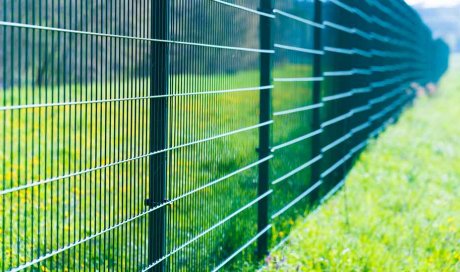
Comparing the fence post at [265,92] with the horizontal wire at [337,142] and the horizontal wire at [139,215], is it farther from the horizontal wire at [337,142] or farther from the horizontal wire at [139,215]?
the horizontal wire at [337,142]

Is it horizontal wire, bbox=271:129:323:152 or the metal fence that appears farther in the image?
horizontal wire, bbox=271:129:323:152

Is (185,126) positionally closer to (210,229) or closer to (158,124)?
(158,124)

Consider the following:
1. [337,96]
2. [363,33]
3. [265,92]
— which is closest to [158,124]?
[265,92]

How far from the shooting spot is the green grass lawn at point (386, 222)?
5562 millimetres

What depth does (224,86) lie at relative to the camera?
4344 millimetres

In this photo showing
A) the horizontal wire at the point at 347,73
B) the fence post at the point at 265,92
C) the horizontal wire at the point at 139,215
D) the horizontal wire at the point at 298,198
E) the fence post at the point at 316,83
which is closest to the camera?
the horizontal wire at the point at 139,215

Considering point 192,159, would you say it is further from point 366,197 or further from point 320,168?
point 366,197

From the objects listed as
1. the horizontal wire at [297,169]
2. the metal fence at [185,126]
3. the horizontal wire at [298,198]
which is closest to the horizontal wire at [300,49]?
the metal fence at [185,126]

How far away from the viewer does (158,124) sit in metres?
3.43

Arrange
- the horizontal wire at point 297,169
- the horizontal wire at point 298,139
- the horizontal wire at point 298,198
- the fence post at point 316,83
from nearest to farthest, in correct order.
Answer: the horizontal wire at point 298,139 → the horizontal wire at point 297,169 → the horizontal wire at point 298,198 → the fence post at point 316,83

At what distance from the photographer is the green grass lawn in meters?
5.56

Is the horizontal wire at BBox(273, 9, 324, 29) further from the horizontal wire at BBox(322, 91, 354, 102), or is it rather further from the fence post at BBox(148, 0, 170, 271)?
the fence post at BBox(148, 0, 170, 271)

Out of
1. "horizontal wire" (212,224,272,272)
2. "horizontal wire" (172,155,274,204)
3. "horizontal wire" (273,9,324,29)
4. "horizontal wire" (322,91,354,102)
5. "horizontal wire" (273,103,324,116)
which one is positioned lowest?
"horizontal wire" (212,224,272,272)

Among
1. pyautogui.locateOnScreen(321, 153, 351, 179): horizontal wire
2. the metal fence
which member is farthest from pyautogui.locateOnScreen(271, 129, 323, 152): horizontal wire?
pyautogui.locateOnScreen(321, 153, 351, 179): horizontal wire
